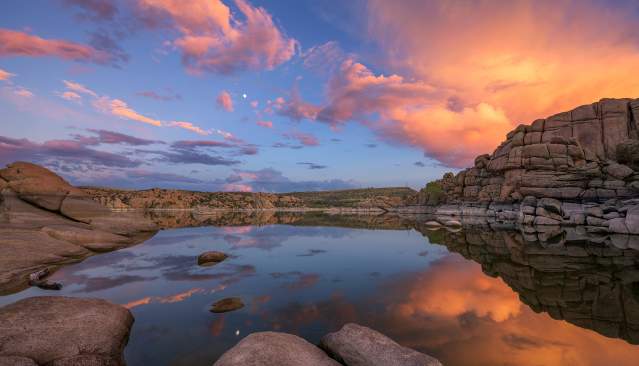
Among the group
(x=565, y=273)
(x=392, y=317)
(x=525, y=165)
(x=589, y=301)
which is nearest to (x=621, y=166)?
(x=525, y=165)

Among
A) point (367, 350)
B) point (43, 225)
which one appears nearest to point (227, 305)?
point (367, 350)

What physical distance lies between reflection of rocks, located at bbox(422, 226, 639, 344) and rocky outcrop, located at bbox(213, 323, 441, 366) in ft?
34.3

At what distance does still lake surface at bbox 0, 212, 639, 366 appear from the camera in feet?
38.1

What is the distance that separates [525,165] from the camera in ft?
279

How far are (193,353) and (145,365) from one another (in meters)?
1.44

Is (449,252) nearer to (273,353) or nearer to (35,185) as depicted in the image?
(273,353)

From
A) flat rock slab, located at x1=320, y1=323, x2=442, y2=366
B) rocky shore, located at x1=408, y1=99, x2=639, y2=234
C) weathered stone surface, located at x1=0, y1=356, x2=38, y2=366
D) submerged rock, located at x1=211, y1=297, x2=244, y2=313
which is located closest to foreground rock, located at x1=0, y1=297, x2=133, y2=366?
weathered stone surface, located at x1=0, y1=356, x2=38, y2=366

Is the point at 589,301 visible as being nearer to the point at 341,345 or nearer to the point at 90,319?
the point at 341,345

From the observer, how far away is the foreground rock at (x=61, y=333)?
8.55 meters

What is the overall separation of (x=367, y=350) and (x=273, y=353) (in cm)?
277

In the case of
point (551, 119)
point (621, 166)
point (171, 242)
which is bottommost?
point (171, 242)

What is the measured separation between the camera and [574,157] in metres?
78.9

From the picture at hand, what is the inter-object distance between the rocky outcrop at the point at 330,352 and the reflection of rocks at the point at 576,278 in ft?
34.3

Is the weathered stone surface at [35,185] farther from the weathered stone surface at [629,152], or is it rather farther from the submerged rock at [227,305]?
the weathered stone surface at [629,152]
